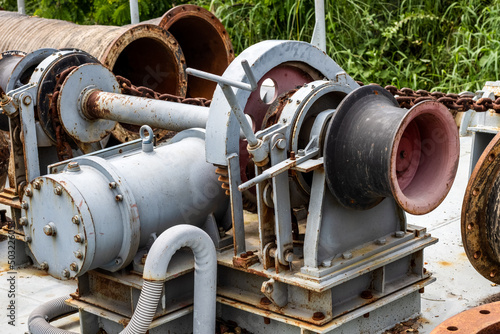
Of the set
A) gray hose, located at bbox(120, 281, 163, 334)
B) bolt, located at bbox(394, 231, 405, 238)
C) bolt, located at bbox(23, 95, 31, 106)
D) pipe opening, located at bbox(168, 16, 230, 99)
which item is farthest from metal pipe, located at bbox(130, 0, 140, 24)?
gray hose, located at bbox(120, 281, 163, 334)

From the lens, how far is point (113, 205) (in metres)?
3.27

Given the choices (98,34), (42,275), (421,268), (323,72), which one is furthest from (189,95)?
A: (421,268)

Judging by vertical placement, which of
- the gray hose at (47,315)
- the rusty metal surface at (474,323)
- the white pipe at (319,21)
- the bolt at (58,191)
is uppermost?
the white pipe at (319,21)

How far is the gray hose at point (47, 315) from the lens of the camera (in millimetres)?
3510

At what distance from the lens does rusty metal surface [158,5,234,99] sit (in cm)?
627

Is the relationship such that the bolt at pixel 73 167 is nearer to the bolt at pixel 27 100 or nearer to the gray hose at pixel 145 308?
the gray hose at pixel 145 308

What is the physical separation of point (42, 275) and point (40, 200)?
1.15 m

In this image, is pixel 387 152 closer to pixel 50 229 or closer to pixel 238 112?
pixel 238 112

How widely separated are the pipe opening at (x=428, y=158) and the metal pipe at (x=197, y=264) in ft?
2.91

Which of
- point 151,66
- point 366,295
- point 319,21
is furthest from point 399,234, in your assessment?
point 151,66

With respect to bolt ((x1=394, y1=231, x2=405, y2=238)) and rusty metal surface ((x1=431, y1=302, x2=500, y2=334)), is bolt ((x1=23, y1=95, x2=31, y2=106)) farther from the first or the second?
rusty metal surface ((x1=431, y1=302, x2=500, y2=334))

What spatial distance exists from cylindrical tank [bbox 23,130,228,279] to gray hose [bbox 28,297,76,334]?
299mm

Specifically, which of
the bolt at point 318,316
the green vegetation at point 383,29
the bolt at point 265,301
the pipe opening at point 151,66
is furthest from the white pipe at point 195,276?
the green vegetation at point 383,29

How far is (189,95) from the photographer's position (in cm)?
679
